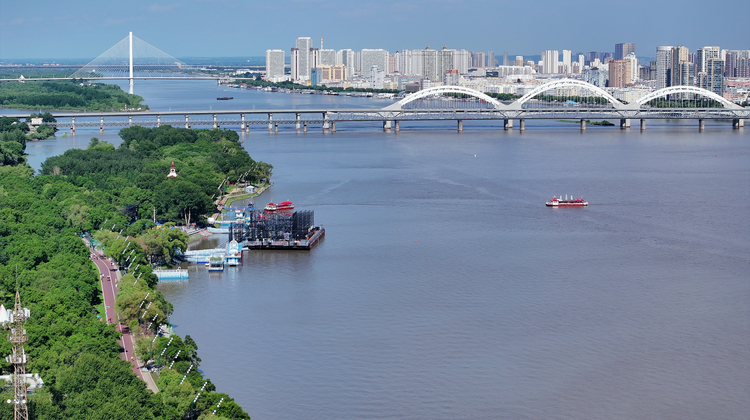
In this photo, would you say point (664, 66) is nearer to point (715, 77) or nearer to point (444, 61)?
point (715, 77)

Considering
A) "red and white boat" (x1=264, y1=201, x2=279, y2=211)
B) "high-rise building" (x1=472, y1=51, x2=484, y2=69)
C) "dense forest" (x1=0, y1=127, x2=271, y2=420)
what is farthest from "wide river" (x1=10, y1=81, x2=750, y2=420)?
"high-rise building" (x1=472, y1=51, x2=484, y2=69)

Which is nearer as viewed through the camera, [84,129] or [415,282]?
[415,282]

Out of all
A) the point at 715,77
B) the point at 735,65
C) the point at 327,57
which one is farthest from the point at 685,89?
the point at 327,57

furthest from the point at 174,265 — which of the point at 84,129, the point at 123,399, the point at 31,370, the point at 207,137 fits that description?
the point at 84,129

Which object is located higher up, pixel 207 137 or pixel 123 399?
pixel 207 137

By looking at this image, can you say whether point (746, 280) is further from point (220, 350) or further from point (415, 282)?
point (220, 350)

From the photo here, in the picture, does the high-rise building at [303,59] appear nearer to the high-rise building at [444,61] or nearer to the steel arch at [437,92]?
the high-rise building at [444,61]

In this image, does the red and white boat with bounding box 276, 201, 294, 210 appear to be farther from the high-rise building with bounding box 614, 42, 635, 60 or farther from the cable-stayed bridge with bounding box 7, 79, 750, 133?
the high-rise building with bounding box 614, 42, 635, 60
